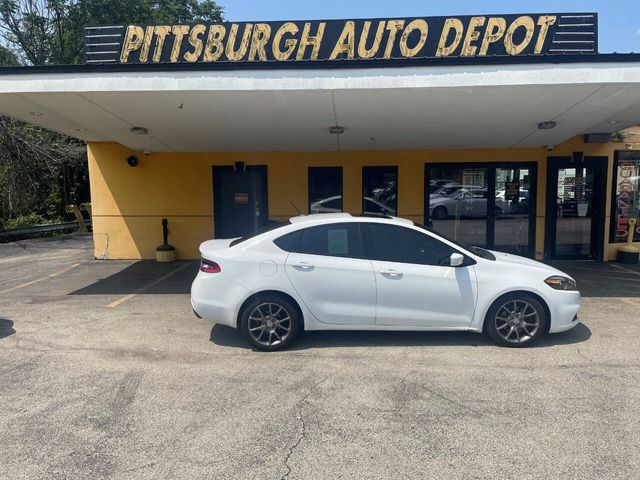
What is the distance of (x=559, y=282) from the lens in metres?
5.16

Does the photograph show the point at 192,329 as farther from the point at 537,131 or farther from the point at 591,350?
the point at 537,131

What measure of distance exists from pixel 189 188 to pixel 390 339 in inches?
300

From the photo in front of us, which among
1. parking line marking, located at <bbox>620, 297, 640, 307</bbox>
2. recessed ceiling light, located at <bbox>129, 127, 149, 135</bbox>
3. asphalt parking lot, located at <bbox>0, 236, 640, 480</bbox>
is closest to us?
asphalt parking lot, located at <bbox>0, 236, 640, 480</bbox>

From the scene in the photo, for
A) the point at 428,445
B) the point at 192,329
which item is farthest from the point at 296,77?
the point at 428,445

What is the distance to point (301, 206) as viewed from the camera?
1123 cm

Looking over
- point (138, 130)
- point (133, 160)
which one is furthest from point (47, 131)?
point (138, 130)

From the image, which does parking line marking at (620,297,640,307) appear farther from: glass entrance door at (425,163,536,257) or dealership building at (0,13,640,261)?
glass entrance door at (425,163,536,257)

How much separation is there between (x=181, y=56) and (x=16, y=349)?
5.13 m

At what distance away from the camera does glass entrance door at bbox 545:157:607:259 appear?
1073cm

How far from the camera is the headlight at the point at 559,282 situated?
16.8 ft

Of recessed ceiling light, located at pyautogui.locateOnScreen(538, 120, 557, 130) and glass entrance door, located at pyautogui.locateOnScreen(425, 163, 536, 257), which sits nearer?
recessed ceiling light, located at pyautogui.locateOnScreen(538, 120, 557, 130)

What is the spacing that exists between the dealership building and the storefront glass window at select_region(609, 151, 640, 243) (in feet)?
0.10

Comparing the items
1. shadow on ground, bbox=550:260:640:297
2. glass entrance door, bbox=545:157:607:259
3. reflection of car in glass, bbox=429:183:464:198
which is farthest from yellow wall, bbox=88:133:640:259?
shadow on ground, bbox=550:260:640:297

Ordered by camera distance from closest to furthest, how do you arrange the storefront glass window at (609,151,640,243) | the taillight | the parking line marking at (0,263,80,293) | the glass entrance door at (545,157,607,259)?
the taillight, the parking line marking at (0,263,80,293), the storefront glass window at (609,151,640,243), the glass entrance door at (545,157,607,259)
